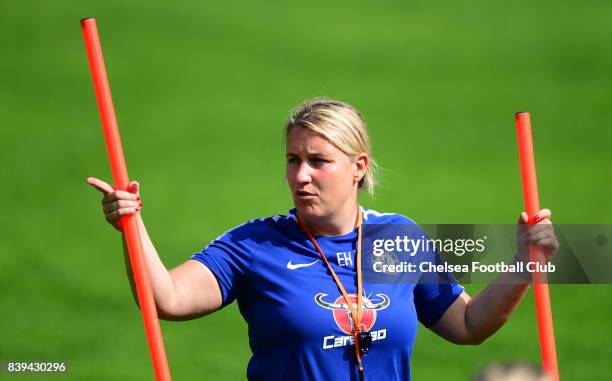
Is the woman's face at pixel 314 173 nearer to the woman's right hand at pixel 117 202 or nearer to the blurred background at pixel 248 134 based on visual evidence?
the woman's right hand at pixel 117 202

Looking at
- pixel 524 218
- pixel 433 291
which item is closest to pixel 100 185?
pixel 433 291

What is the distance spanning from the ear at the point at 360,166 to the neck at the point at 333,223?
0.16m

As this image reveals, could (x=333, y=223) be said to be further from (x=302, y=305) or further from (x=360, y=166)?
(x=302, y=305)

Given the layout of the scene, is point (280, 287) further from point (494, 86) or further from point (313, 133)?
point (494, 86)

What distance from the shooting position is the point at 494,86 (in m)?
18.6

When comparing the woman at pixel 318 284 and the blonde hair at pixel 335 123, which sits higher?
the blonde hair at pixel 335 123

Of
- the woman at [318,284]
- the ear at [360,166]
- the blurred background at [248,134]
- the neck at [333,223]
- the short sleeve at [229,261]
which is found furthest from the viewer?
the blurred background at [248,134]

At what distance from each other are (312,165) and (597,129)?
12.2 metres

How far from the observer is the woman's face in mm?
5184

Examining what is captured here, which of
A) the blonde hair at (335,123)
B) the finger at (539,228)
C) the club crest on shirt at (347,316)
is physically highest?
the blonde hair at (335,123)

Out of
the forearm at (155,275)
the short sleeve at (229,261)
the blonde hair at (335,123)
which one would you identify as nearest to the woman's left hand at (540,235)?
the blonde hair at (335,123)

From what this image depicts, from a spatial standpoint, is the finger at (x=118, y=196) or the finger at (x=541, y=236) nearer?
the finger at (x=118, y=196)

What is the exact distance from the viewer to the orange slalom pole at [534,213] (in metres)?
5.18

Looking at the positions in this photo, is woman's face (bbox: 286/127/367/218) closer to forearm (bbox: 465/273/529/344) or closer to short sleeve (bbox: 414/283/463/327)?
short sleeve (bbox: 414/283/463/327)
